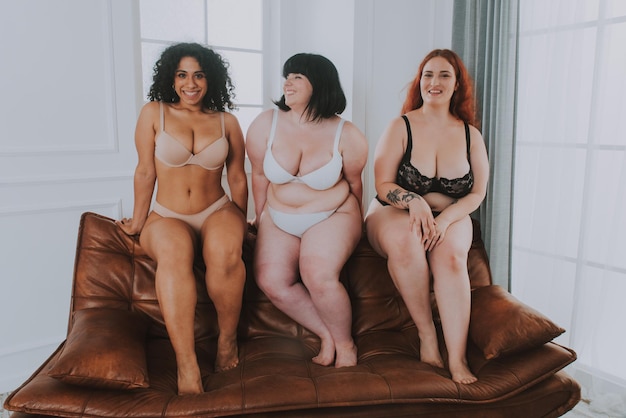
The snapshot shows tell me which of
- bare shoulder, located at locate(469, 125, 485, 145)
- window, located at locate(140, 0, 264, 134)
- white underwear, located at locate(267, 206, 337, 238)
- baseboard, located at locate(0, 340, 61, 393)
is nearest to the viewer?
white underwear, located at locate(267, 206, 337, 238)

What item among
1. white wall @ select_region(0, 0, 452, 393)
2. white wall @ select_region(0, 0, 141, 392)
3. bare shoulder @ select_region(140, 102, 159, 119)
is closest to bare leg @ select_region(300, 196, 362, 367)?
bare shoulder @ select_region(140, 102, 159, 119)

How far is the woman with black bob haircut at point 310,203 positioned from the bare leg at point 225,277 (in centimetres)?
14

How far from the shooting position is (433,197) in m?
2.44

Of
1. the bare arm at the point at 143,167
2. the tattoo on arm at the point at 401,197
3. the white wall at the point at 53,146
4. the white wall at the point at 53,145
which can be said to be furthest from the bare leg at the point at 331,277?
the white wall at the point at 53,146

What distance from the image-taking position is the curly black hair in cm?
233

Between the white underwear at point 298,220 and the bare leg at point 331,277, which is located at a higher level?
the white underwear at point 298,220

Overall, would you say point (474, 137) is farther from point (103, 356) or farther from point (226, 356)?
point (103, 356)

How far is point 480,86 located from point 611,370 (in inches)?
60.1

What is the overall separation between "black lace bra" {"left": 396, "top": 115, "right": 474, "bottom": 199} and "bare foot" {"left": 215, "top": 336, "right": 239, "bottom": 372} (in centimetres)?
98

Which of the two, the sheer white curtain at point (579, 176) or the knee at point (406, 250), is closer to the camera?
the knee at point (406, 250)

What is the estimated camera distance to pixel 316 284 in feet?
7.36

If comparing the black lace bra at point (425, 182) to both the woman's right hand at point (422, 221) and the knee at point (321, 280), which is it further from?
the knee at point (321, 280)

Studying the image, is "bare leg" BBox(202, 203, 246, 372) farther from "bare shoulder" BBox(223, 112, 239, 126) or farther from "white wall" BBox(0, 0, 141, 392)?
"white wall" BBox(0, 0, 141, 392)

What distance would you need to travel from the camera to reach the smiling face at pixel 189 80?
7.59 feet
